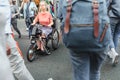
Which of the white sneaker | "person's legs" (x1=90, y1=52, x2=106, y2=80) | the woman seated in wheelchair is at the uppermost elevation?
"person's legs" (x1=90, y1=52, x2=106, y2=80)

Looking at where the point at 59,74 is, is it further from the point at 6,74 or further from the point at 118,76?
the point at 6,74

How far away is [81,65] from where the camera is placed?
10.7ft

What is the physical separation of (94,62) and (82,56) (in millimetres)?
266

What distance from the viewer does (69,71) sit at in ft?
20.0

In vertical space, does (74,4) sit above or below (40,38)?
above

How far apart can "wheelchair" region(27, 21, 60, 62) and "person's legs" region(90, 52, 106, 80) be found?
3.80 meters

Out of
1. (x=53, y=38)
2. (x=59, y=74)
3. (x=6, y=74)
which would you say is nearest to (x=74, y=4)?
(x=6, y=74)

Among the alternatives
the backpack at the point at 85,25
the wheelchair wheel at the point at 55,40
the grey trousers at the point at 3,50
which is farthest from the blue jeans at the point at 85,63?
the wheelchair wheel at the point at 55,40

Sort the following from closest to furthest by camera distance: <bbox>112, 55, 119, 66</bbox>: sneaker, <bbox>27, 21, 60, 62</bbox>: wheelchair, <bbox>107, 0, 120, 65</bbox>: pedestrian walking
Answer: <bbox>107, 0, 120, 65</bbox>: pedestrian walking, <bbox>112, 55, 119, 66</bbox>: sneaker, <bbox>27, 21, 60, 62</bbox>: wheelchair

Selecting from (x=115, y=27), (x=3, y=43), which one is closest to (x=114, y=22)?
(x=115, y=27)

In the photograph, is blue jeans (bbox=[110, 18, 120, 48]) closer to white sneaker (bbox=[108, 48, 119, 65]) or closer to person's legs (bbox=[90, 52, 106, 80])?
white sneaker (bbox=[108, 48, 119, 65])

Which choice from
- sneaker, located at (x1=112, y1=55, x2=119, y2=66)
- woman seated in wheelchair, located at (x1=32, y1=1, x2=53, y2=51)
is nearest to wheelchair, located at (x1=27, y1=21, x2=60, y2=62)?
woman seated in wheelchair, located at (x1=32, y1=1, x2=53, y2=51)

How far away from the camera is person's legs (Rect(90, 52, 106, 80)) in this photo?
10.6ft

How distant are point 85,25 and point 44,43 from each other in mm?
5162
